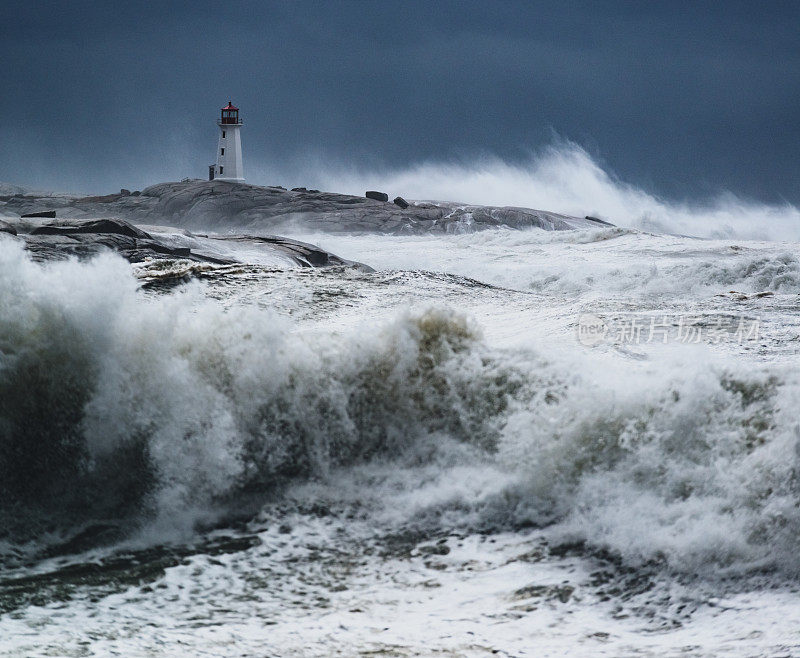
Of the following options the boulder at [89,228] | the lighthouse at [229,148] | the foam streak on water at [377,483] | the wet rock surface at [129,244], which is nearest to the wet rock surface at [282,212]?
the lighthouse at [229,148]

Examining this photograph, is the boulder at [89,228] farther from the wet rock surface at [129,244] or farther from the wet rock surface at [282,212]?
the wet rock surface at [282,212]

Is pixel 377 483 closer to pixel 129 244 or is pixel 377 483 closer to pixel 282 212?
pixel 129 244

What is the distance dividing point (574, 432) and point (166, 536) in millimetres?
2188

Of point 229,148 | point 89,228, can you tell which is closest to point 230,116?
point 229,148

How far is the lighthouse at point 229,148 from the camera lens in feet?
127

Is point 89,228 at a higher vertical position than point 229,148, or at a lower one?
lower

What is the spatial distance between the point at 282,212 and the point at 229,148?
7152 mm

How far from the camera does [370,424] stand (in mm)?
5516

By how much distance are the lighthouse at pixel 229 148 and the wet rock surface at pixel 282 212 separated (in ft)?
9.32

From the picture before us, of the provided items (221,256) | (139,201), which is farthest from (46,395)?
(139,201)

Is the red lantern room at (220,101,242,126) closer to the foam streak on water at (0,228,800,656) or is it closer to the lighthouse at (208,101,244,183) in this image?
the lighthouse at (208,101,244,183)

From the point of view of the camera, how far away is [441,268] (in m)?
20.1

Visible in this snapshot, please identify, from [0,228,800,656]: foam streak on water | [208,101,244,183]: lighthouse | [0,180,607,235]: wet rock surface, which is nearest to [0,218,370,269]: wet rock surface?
[0,228,800,656]: foam streak on water

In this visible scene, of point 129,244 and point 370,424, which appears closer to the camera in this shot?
point 370,424
